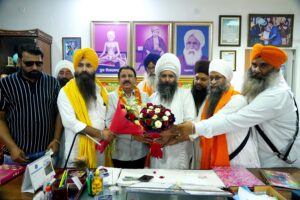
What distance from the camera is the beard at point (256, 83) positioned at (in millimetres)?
2232

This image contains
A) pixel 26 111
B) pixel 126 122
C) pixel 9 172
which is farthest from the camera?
pixel 26 111

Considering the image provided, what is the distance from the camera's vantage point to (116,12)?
4793 mm

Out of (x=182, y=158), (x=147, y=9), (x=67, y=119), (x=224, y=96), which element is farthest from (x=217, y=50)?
(x=67, y=119)

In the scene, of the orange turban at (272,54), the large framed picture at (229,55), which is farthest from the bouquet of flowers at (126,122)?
the large framed picture at (229,55)

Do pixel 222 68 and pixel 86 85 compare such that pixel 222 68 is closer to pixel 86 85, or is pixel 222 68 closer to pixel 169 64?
pixel 169 64

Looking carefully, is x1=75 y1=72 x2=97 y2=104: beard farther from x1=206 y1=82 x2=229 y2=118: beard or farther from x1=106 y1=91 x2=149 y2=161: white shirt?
x1=206 y1=82 x2=229 y2=118: beard

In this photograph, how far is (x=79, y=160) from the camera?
2.05 m

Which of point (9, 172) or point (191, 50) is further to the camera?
point (191, 50)

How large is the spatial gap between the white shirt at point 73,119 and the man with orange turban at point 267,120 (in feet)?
2.55

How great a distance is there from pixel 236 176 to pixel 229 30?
11.9ft

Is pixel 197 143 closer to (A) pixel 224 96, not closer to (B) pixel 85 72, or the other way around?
(A) pixel 224 96

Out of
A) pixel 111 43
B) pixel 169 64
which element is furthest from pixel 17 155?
pixel 111 43

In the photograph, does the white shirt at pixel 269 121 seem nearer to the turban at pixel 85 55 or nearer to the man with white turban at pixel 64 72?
the turban at pixel 85 55

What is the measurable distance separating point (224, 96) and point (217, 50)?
9.09ft
